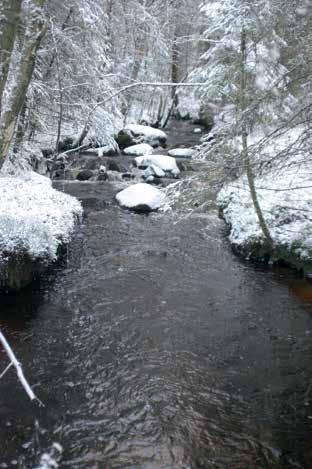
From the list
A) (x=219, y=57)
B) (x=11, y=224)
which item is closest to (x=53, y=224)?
(x=11, y=224)

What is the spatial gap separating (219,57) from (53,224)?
16.3 ft

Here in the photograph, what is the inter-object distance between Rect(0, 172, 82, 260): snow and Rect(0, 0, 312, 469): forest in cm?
4

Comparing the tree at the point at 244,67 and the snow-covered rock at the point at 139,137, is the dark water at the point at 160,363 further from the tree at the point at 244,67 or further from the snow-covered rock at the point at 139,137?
the snow-covered rock at the point at 139,137

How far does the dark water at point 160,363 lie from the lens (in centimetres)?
444

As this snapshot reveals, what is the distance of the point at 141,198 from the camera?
41.7 ft

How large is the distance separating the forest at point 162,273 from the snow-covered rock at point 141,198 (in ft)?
0.17

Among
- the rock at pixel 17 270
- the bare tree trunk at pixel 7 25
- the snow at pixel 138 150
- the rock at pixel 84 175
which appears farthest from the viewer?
the snow at pixel 138 150

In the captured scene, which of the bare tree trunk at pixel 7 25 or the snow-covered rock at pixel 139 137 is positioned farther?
the snow-covered rock at pixel 139 137

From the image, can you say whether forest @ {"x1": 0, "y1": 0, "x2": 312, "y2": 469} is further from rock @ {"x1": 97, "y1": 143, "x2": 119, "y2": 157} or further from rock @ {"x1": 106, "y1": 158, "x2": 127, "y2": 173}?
rock @ {"x1": 97, "y1": 143, "x2": 119, "y2": 157}

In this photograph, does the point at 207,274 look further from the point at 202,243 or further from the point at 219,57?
the point at 219,57

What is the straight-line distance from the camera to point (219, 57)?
27.1 feet

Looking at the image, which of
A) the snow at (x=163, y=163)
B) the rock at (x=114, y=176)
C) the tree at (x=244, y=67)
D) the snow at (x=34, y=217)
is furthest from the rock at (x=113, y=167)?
the tree at (x=244, y=67)

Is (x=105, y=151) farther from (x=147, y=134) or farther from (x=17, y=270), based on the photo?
(x=17, y=270)

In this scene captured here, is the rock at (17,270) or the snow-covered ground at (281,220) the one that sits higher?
the snow-covered ground at (281,220)
